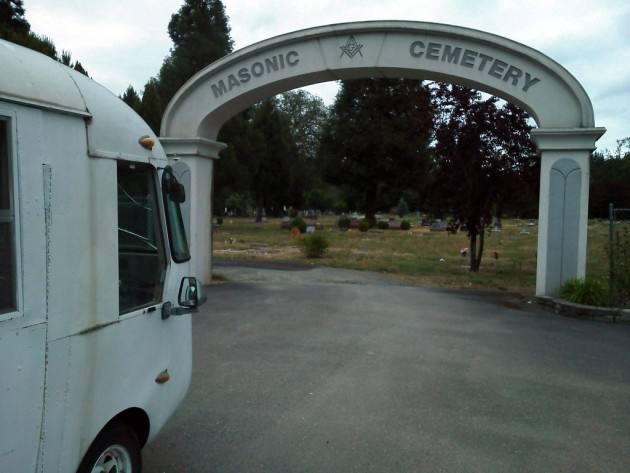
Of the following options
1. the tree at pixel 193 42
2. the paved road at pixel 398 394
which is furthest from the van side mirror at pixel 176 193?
the tree at pixel 193 42

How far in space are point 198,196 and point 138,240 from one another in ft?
28.9

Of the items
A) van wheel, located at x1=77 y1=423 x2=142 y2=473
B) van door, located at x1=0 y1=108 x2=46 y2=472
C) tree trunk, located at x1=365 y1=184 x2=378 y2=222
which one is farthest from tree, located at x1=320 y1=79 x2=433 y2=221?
van door, located at x1=0 y1=108 x2=46 y2=472

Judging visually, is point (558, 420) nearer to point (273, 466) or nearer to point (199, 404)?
point (273, 466)

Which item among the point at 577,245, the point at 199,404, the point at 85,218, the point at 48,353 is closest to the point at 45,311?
the point at 48,353

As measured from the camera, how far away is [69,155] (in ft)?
9.03

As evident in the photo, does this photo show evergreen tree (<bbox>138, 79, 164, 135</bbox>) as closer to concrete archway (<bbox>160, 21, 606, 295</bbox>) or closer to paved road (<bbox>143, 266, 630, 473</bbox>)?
concrete archway (<bbox>160, 21, 606, 295</bbox>)

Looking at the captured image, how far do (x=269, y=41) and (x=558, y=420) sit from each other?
8.82 meters

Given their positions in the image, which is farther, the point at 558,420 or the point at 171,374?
the point at 558,420

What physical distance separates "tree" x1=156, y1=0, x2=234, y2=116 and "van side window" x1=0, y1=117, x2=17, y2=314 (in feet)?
118

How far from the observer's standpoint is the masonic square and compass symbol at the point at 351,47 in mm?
10883

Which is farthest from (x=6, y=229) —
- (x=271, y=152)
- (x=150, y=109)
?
(x=271, y=152)

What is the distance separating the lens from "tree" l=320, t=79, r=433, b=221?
4188 cm

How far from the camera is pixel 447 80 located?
1098 centimetres

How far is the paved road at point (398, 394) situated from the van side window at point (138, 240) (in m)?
1.33
